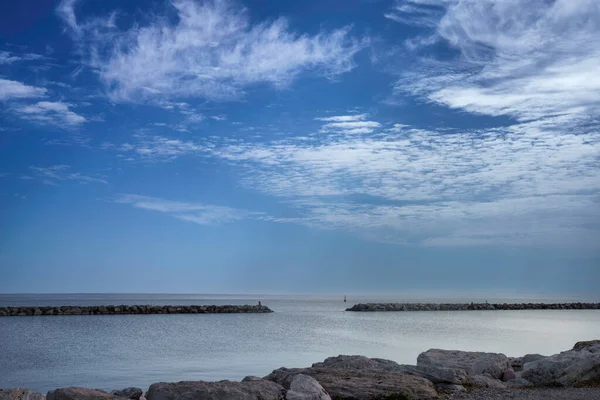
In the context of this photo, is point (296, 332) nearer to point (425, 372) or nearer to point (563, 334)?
point (563, 334)

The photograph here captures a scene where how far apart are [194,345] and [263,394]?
54.8ft

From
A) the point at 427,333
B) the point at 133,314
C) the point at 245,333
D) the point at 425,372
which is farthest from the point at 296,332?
the point at 133,314

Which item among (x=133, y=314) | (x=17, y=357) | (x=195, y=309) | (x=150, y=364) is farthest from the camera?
(x=195, y=309)

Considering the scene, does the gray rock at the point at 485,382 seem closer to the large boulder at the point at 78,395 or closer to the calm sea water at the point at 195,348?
the calm sea water at the point at 195,348

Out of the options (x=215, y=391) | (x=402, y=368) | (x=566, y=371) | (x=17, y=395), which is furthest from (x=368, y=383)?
(x=17, y=395)

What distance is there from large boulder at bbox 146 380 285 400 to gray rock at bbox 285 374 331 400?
0.42 metres

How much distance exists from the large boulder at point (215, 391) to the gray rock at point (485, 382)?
173 inches

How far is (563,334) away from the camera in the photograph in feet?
108

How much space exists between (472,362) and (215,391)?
23.3 feet

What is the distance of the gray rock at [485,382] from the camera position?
1305 cm

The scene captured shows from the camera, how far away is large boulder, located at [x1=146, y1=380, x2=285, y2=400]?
1082cm

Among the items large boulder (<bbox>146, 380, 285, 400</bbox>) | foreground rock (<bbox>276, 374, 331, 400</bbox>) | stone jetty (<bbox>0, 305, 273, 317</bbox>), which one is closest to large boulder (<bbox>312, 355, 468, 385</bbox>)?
foreground rock (<bbox>276, 374, 331, 400</bbox>)

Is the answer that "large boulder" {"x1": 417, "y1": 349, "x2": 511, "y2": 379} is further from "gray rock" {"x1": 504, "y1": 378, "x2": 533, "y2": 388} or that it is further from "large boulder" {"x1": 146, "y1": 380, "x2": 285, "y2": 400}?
"large boulder" {"x1": 146, "y1": 380, "x2": 285, "y2": 400}

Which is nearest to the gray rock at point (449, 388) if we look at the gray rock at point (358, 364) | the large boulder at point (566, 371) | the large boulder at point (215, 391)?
the gray rock at point (358, 364)
